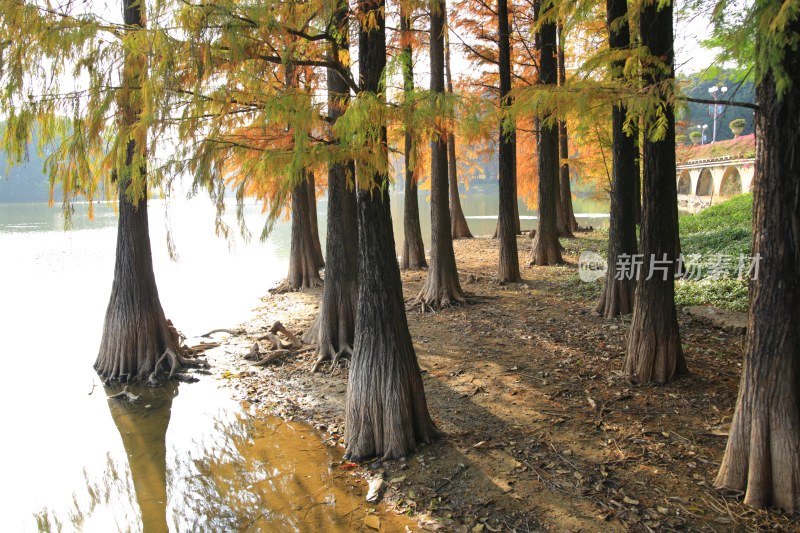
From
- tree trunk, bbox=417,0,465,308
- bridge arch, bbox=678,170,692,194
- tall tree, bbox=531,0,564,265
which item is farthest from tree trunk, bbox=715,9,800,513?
bridge arch, bbox=678,170,692,194

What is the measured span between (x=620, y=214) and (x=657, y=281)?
2.53 metres

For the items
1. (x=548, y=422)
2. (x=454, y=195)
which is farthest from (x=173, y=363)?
(x=454, y=195)

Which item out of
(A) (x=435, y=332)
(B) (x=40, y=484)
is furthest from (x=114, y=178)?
(A) (x=435, y=332)

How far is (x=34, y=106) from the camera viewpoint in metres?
6.09

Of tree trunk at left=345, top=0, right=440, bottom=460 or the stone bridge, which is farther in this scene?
the stone bridge

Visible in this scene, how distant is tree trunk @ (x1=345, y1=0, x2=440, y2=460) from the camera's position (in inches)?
201

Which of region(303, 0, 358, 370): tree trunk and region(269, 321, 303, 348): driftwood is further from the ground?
region(303, 0, 358, 370): tree trunk

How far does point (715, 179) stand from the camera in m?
38.2

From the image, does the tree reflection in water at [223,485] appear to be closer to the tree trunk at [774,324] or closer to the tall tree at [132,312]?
the tall tree at [132,312]

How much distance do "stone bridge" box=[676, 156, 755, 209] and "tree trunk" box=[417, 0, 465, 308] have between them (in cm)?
2421

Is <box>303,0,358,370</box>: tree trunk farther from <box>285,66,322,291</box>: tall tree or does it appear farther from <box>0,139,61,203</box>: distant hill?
<box>0,139,61,203</box>: distant hill

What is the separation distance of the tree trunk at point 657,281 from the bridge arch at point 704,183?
130 ft

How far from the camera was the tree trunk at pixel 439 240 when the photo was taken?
10234 mm

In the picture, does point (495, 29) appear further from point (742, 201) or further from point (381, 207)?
point (381, 207)
